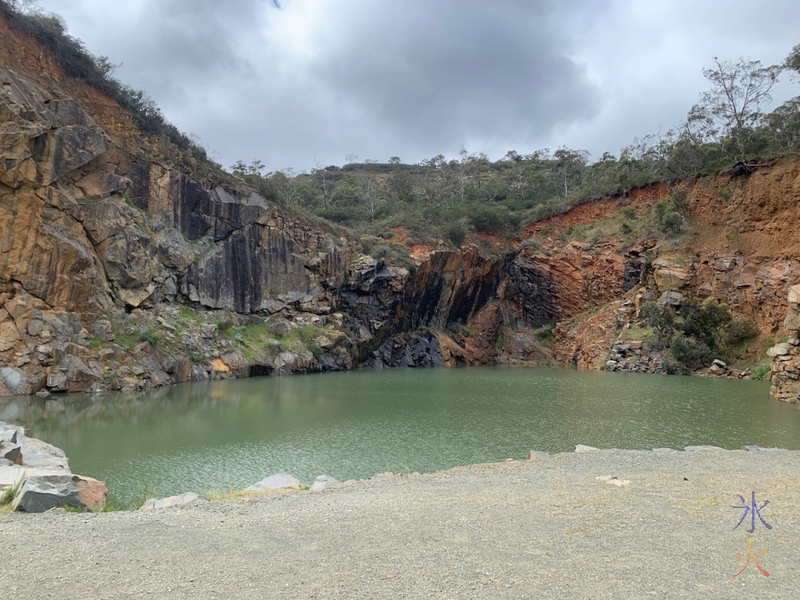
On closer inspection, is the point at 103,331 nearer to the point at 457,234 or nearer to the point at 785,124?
the point at 457,234

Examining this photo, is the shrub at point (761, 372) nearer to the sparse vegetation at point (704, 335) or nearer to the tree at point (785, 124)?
the sparse vegetation at point (704, 335)

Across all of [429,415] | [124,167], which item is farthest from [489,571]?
[124,167]

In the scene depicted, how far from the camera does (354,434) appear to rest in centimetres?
1502

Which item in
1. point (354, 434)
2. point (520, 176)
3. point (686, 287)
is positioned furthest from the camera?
point (520, 176)

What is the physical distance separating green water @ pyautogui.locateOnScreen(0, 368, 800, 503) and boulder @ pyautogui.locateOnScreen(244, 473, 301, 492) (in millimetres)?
1107

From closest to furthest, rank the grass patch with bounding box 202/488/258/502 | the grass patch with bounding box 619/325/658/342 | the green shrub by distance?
the grass patch with bounding box 202/488/258/502 → the green shrub → the grass patch with bounding box 619/325/658/342

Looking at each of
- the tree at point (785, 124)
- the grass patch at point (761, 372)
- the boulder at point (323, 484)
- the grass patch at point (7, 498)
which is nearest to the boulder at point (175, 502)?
the grass patch at point (7, 498)

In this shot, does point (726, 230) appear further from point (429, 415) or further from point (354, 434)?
point (354, 434)

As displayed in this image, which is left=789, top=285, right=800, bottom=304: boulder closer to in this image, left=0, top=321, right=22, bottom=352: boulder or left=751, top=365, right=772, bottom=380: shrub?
left=751, top=365, right=772, bottom=380: shrub

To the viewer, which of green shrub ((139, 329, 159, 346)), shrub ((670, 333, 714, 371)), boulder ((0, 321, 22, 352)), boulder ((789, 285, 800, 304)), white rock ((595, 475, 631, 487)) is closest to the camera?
white rock ((595, 475, 631, 487))

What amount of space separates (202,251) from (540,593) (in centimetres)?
3916

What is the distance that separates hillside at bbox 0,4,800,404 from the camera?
86.4 ft

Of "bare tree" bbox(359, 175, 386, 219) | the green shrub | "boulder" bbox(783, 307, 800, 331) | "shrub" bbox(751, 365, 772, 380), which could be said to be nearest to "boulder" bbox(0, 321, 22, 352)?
the green shrub

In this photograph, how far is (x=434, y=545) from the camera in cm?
525
